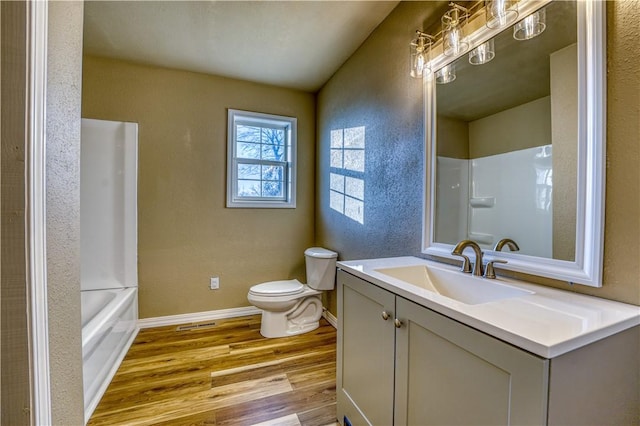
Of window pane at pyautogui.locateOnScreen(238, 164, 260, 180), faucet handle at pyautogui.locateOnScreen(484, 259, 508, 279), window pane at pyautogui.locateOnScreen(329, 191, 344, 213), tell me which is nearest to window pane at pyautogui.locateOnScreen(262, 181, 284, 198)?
window pane at pyautogui.locateOnScreen(238, 164, 260, 180)

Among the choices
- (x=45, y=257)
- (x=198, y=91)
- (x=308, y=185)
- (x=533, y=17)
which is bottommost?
(x=45, y=257)

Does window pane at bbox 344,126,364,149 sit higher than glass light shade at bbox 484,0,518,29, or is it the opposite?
glass light shade at bbox 484,0,518,29

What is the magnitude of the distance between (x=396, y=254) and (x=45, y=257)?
1.59 m

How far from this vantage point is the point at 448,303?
796 millimetres

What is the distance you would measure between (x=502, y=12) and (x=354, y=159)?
1.31 m

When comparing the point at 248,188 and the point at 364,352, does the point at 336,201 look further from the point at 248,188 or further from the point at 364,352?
the point at 364,352

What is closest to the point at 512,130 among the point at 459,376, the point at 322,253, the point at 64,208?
the point at 459,376

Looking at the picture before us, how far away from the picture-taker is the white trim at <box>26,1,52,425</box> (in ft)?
1.97

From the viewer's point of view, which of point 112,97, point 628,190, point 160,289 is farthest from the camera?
point 160,289

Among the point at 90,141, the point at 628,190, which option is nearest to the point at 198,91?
the point at 90,141

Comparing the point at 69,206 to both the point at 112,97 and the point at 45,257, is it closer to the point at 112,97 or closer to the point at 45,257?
the point at 45,257

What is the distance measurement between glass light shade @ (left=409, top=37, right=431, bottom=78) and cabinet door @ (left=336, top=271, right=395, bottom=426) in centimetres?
120

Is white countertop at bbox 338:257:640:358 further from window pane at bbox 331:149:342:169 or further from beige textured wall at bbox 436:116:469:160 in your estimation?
window pane at bbox 331:149:342:169

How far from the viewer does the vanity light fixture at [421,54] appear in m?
1.46
